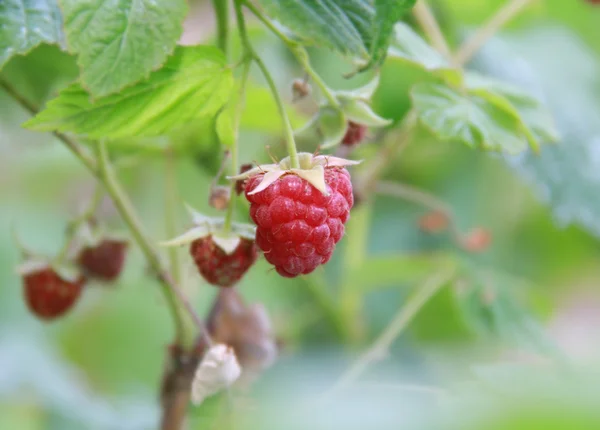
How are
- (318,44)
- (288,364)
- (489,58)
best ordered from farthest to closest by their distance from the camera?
(288,364) → (489,58) → (318,44)

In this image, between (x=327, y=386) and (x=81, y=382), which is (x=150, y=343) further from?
(x=327, y=386)

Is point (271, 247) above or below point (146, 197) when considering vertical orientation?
above

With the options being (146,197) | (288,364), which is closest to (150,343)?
(146,197)

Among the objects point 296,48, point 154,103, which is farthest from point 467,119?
point 154,103

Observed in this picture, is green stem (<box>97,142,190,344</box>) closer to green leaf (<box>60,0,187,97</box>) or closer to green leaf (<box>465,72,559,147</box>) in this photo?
green leaf (<box>60,0,187,97</box>)

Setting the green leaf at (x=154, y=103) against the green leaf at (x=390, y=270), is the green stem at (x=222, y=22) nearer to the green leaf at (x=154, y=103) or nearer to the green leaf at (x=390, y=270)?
the green leaf at (x=154, y=103)

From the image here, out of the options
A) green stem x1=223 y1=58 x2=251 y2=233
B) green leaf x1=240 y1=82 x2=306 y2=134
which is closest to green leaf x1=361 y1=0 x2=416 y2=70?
green stem x1=223 y1=58 x2=251 y2=233

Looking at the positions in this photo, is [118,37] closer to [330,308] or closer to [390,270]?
[390,270]
